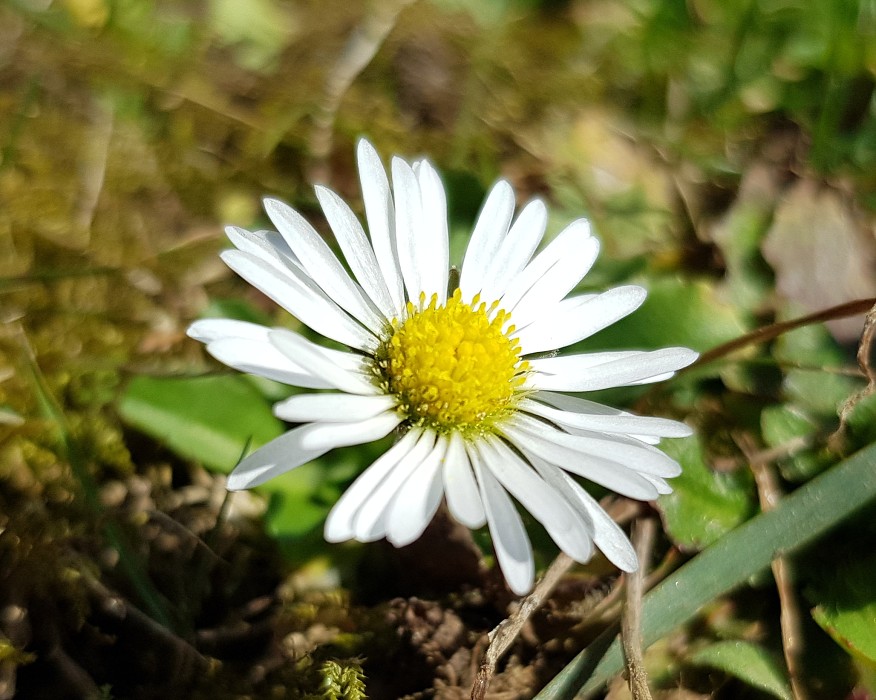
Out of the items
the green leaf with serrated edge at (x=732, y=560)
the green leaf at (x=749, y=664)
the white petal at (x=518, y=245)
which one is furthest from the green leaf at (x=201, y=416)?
the green leaf at (x=749, y=664)

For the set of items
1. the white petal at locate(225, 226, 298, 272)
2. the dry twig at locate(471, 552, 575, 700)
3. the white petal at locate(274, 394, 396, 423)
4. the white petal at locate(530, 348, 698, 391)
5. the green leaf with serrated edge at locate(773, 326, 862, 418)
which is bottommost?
the dry twig at locate(471, 552, 575, 700)

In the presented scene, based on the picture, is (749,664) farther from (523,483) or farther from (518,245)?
(518,245)

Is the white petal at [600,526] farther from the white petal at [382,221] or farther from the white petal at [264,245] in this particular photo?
the white petal at [264,245]

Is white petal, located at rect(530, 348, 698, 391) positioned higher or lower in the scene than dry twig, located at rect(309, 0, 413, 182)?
lower

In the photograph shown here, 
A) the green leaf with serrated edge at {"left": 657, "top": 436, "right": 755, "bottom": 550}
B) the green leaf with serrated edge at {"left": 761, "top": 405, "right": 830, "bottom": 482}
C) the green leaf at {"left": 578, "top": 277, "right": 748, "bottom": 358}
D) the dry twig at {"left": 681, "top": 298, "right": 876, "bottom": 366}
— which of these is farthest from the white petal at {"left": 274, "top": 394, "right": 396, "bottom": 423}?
the green leaf with serrated edge at {"left": 761, "top": 405, "right": 830, "bottom": 482}

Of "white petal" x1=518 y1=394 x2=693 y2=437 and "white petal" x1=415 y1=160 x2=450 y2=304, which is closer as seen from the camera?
"white petal" x1=518 y1=394 x2=693 y2=437

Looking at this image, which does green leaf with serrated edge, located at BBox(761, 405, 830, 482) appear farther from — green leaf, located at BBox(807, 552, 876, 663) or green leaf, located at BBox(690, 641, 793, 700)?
green leaf, located at BBox(690, 641, 793, 700)

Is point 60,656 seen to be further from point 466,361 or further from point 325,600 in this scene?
point 466,361
